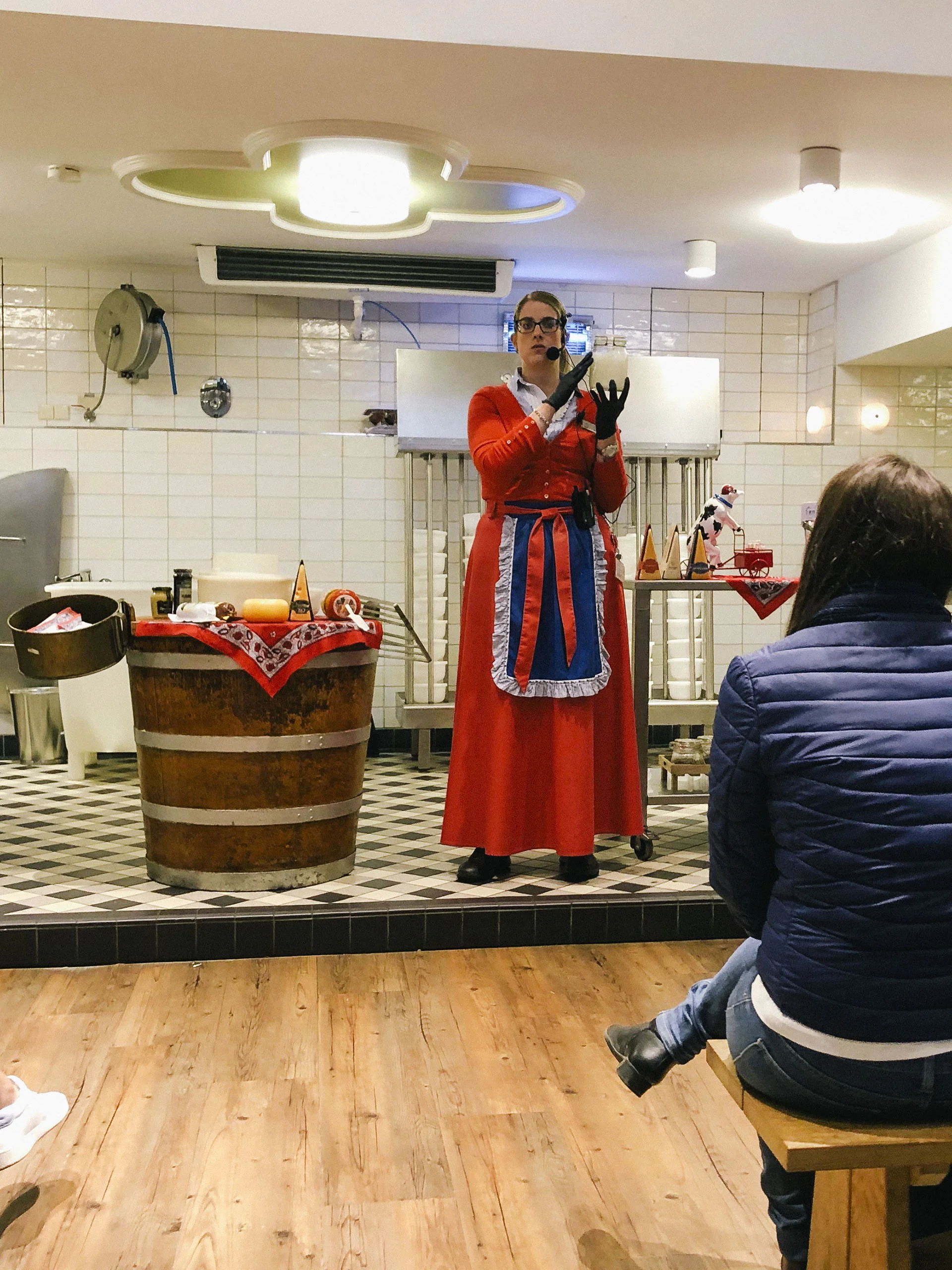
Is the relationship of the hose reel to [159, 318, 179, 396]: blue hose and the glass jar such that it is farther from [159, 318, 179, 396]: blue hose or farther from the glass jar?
the glass jar

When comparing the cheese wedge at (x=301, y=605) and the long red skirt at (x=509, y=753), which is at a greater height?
the cheese wedge at (x=301, y=605)

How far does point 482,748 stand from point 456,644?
9.64 ft

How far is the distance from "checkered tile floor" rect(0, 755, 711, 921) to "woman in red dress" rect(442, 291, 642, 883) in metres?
0.18

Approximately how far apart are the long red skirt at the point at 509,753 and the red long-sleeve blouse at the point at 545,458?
139 mm

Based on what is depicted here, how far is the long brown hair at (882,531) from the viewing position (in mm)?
1521

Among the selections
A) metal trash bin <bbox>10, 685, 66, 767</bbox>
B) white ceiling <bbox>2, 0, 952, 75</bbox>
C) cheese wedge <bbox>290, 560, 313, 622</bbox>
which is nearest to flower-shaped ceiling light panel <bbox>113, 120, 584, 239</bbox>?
white ceiling <bbox>2, 0, 952, 75</bbox>

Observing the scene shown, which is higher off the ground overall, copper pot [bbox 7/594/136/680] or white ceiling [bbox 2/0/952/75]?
white ceiling [bbox 2/0/952/75]

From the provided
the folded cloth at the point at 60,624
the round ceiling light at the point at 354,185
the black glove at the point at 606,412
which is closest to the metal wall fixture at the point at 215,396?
the round ceiling light at the point at 354,185

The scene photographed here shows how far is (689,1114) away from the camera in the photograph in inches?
97.1

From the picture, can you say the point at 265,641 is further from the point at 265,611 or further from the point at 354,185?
the point at 354,185

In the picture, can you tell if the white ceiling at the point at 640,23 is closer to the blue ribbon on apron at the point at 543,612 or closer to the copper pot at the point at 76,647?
the blue ribbon on apron at the point at 543,612

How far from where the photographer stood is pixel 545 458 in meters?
3.79

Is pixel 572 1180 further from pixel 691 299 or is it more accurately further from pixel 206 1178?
→ pixel 691 299

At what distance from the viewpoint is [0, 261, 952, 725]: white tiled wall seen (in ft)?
21.6
